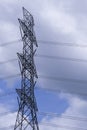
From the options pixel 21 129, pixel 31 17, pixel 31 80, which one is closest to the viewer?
pixel 21 129

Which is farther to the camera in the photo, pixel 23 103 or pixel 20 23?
pixel 20 23

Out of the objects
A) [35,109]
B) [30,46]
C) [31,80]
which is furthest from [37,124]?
[30,46]

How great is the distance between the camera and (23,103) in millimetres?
65500

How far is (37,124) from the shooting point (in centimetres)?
6444

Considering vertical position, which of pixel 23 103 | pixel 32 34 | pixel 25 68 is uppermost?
pixel 32 34

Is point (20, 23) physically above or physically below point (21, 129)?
above

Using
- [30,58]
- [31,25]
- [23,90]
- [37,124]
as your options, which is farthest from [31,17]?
[37,124]

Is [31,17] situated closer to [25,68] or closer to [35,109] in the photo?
[25,68]

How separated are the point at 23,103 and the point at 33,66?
5956 mm

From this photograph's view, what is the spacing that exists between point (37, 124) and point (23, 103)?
3610mm

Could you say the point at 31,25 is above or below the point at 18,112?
above

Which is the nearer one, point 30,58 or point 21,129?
point 21,129

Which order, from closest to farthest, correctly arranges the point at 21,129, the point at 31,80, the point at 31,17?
1. the point at 21,129
2. the point at 31,80
3. the point at 31,17

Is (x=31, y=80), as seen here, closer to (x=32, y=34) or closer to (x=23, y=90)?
(x=23, y=90)
